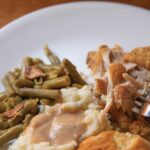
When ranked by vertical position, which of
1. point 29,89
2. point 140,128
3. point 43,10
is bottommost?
point 140,128

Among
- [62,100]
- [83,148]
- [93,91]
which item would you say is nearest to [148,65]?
[93,91]

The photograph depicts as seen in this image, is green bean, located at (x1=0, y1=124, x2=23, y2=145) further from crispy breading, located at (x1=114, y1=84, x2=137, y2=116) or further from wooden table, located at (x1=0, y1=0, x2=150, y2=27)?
wooden table, located at (x1=0, y1=0, x2=150, y2=27)

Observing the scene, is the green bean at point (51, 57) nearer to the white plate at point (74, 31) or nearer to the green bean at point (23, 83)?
the white plate at point (74, 31)

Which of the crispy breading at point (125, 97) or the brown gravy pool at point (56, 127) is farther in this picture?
the crispy breading at point (125, 97)

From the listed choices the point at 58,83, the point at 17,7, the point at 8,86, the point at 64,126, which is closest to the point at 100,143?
the point at 64,126

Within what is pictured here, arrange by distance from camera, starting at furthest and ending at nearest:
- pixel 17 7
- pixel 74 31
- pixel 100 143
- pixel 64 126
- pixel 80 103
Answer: pixel 17 7 < pixel 74 31 < pixel 80 103 < pixel 64 126 < pixel 100 143

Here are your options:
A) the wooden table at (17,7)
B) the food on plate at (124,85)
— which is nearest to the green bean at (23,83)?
the food on plate at (124,85)

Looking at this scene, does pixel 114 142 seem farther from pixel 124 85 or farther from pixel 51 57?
pixel 51 57
